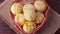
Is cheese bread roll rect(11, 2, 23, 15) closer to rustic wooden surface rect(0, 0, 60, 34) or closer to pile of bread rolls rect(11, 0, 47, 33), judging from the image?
pile of bread rolls rect(11, 0, 47, 33)

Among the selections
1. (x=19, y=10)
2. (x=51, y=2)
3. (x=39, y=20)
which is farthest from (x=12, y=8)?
(x=51, y=2)

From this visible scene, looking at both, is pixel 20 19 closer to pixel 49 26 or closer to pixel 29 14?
pixel 29 14

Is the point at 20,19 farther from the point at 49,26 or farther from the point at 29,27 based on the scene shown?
the point at 49,26

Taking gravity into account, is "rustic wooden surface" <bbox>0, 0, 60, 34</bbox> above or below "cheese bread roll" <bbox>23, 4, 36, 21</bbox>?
below

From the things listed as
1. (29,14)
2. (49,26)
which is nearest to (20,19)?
(29,14)

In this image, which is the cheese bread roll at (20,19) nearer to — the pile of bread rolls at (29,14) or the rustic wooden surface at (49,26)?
the pile of bread rolls at (29,14)

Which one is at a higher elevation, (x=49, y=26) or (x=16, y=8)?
(x=16, y=8)

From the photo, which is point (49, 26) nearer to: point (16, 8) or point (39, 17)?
point (39, 17)

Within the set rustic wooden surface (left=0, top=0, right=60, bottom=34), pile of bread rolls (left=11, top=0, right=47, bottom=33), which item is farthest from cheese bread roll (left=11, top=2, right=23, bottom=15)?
rustic wooden surface (left=0, top=0, right=60, bottom=34)

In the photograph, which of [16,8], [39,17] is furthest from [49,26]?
[16,8]
